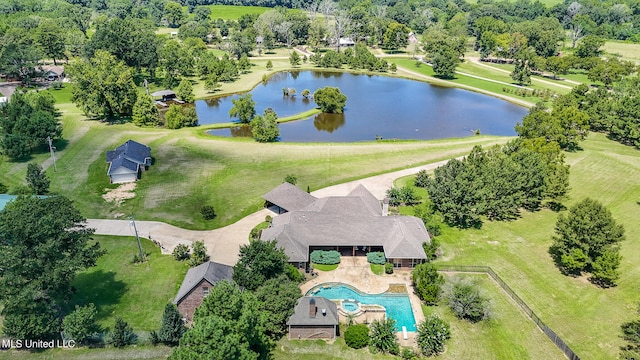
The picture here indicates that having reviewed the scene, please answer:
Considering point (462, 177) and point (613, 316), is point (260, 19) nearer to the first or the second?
point (462, 177)

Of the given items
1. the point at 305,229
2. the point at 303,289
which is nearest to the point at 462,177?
the point at 305,229

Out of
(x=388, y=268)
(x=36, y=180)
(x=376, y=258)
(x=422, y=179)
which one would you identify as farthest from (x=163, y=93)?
(x=388, y=268)

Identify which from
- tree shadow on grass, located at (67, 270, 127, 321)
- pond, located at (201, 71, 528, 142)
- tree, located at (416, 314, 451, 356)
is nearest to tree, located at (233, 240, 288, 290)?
tree shadow on grass, located at (67, 270, 127, 321)

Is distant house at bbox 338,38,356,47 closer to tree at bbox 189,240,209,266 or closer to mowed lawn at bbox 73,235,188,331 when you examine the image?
mowed lawn at bbox 73,235,188,331

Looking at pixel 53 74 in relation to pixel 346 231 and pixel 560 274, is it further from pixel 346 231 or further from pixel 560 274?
pixel 560 274

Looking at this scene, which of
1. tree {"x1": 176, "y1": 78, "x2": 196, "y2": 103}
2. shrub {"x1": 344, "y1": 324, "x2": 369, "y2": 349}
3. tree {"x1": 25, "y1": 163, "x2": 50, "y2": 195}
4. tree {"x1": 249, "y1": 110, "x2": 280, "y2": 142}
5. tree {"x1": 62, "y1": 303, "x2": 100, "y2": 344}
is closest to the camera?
tree {"x1": 62, "y1": 303, "x2": 100, "y2": 344}

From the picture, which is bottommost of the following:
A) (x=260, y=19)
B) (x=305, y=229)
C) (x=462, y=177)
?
(x=305, y=229)
